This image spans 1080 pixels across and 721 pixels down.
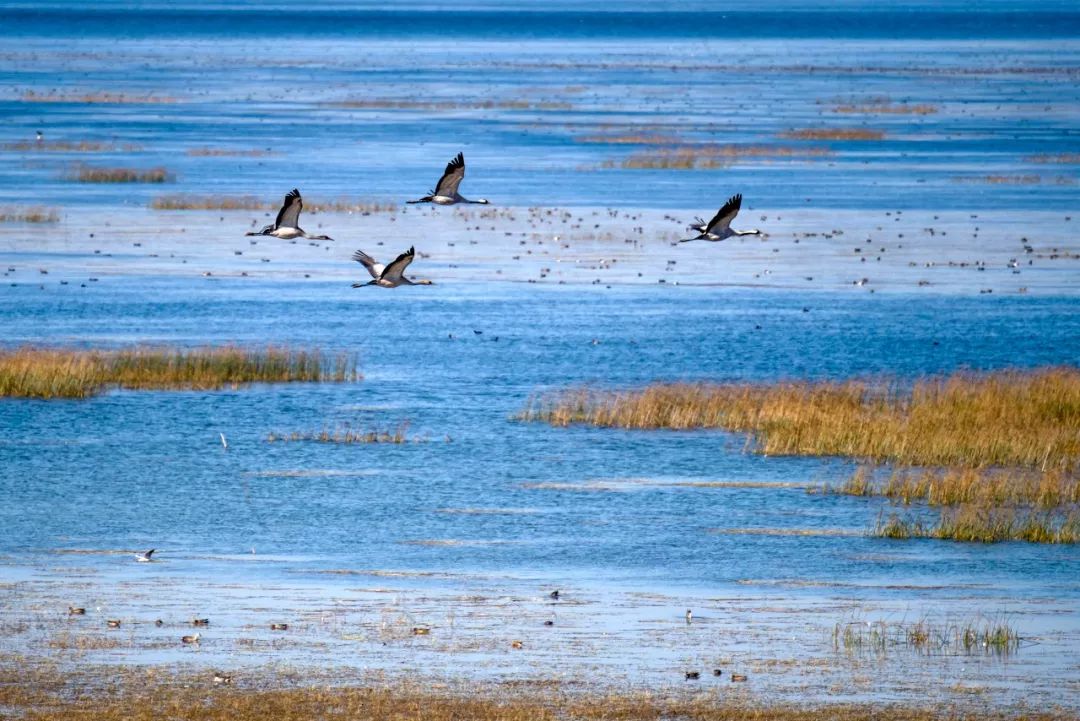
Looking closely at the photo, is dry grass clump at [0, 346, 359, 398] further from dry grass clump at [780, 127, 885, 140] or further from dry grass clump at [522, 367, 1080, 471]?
dry grass clump at [780, 127, 885, 140]

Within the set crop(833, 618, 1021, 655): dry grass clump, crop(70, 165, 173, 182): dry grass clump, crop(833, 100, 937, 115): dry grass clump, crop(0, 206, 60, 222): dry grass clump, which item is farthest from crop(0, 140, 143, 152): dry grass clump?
crop(833, 618, 1021, 655): dry grass clump

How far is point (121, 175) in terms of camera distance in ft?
251

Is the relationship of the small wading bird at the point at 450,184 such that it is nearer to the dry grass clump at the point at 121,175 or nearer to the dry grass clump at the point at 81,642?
the dry grass clump at the point at 81,642

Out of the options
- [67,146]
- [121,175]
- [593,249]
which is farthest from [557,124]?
[593,249]

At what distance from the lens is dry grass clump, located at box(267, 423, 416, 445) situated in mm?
33375

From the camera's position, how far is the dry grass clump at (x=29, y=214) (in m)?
63.6

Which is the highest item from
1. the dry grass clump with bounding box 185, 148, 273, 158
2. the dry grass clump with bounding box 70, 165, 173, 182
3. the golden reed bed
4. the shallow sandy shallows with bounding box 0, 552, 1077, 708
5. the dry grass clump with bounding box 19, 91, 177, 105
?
the dry grass clump with bounding box 19, 91, 177, 105

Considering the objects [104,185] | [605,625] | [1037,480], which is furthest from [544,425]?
[104,185]

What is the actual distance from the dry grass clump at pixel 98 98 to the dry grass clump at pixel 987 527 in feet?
316

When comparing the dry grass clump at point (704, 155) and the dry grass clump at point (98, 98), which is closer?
the dry grass clump at point (704, 155)

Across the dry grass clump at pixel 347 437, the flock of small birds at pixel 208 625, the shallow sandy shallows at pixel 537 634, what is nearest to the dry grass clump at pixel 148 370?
the dry grass clump at pixel 347 437

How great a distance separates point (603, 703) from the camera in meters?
17.4

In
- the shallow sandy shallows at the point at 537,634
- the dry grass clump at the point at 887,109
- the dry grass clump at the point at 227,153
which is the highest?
the dry grass clump at the point at 887,109

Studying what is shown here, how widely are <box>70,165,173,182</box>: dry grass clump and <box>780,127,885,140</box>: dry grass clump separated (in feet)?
104
